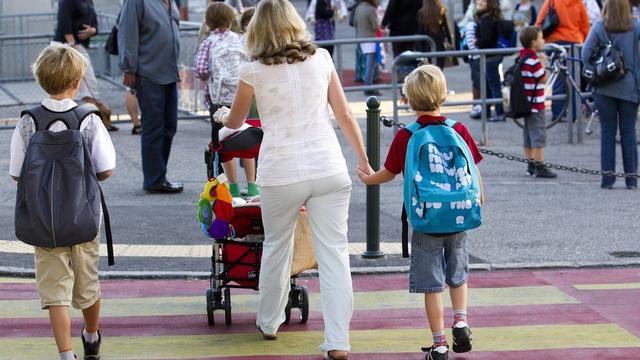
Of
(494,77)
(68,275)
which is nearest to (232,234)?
(68,275)

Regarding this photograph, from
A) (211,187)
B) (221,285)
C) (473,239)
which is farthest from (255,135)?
(473,239)

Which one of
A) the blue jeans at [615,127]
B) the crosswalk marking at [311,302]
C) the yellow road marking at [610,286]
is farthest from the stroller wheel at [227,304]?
the blue jeans at [615,127]

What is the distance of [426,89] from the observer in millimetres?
6496

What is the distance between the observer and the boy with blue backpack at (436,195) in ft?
20.9

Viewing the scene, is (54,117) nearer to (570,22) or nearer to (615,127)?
(615,127)

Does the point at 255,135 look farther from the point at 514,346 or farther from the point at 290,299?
the point at 514,346

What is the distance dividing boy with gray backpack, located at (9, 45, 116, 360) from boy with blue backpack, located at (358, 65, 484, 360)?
57.1 inches

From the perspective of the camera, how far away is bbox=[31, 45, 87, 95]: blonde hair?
6254mm

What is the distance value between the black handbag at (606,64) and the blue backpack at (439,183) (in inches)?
233

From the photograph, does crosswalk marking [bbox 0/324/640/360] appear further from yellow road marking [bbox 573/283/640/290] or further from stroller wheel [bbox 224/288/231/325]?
yellow road marking [bbox 573/283/640/290]

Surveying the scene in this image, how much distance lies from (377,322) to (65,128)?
2.28m

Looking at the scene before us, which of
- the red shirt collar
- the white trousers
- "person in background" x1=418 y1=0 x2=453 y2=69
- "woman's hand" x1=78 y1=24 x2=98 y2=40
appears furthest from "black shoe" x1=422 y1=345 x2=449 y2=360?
"person in background" x1=418 y1=0 x2=453 y2=69

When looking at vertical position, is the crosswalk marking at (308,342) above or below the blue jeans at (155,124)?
below

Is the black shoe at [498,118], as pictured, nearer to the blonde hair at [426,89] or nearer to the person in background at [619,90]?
the person in background at [619,90]
